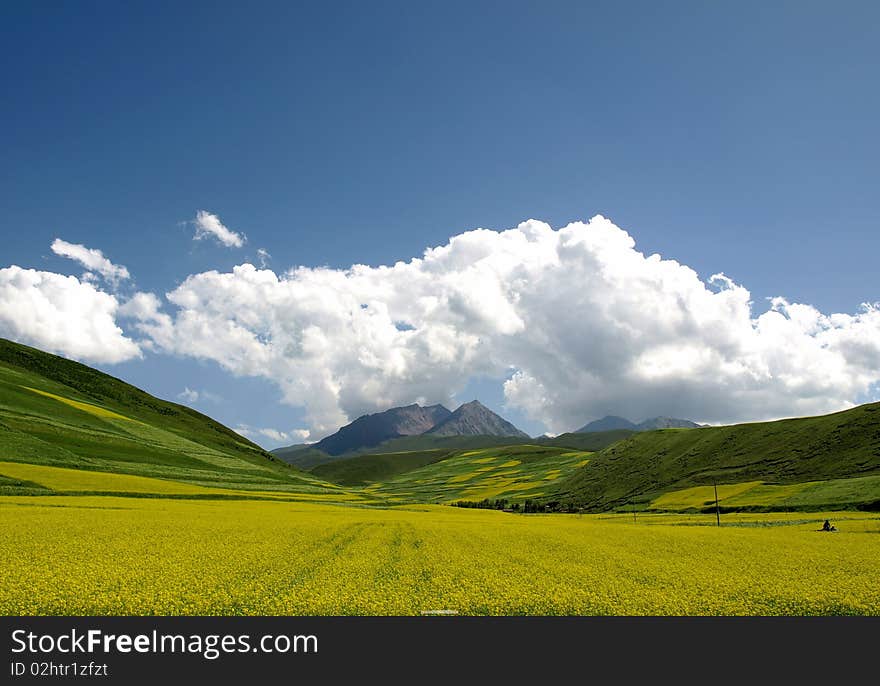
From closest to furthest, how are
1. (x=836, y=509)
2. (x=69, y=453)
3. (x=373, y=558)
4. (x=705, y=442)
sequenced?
(x=373, y=558), (x=836, y=509), (x=69, y=453), (x=705, y=442)

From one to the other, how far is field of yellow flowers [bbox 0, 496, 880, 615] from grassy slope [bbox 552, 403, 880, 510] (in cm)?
7524

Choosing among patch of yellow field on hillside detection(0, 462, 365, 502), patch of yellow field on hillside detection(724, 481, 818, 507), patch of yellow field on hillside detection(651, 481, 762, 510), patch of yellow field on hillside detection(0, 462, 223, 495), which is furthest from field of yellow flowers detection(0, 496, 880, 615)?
patch of yellow field on hillside detection(651, 481, 762, 510)

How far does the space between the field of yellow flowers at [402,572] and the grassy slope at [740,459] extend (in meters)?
75.2

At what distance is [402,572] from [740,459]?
154 metres

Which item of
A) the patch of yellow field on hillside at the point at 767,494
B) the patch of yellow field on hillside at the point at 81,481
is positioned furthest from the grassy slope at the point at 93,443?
the patch of yellow field on hillside at the point at 767,494

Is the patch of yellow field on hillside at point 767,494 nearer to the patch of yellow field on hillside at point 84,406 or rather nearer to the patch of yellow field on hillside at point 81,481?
the patch of yellow field on hillside at point 81,481

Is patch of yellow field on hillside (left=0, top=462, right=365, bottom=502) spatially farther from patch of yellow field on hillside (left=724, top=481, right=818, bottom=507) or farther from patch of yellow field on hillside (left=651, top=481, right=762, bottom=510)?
patch of yellow field on hillside (left=724, top=481, right=818, bottom=507)

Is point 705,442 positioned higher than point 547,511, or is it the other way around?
point 705,442
